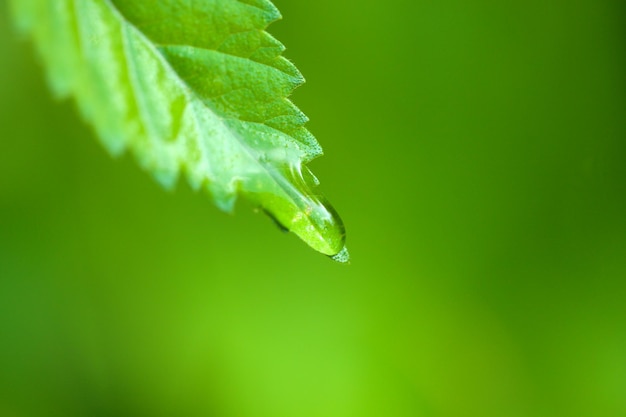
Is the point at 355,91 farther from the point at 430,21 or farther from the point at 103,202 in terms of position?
the point at 103,202

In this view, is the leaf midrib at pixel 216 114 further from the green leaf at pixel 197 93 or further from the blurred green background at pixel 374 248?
the blurred green background at pixel 374 248

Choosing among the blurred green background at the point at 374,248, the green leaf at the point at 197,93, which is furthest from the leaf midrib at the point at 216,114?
the blurred green background at the point at 374,248

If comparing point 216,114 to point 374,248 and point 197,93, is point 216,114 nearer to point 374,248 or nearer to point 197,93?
point 197,93

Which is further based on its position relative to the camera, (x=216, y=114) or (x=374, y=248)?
(x=374, y=248)

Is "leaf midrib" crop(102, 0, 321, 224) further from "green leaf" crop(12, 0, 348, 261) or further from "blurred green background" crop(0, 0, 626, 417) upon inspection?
"blurred green background" crop(0, 0, 626, 417)

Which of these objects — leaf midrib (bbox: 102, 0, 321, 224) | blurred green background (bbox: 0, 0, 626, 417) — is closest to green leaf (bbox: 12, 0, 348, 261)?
leaf midrib (bbox: 102, 0, 321, 224)

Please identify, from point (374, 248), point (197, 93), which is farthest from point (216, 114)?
point (374, 248)
